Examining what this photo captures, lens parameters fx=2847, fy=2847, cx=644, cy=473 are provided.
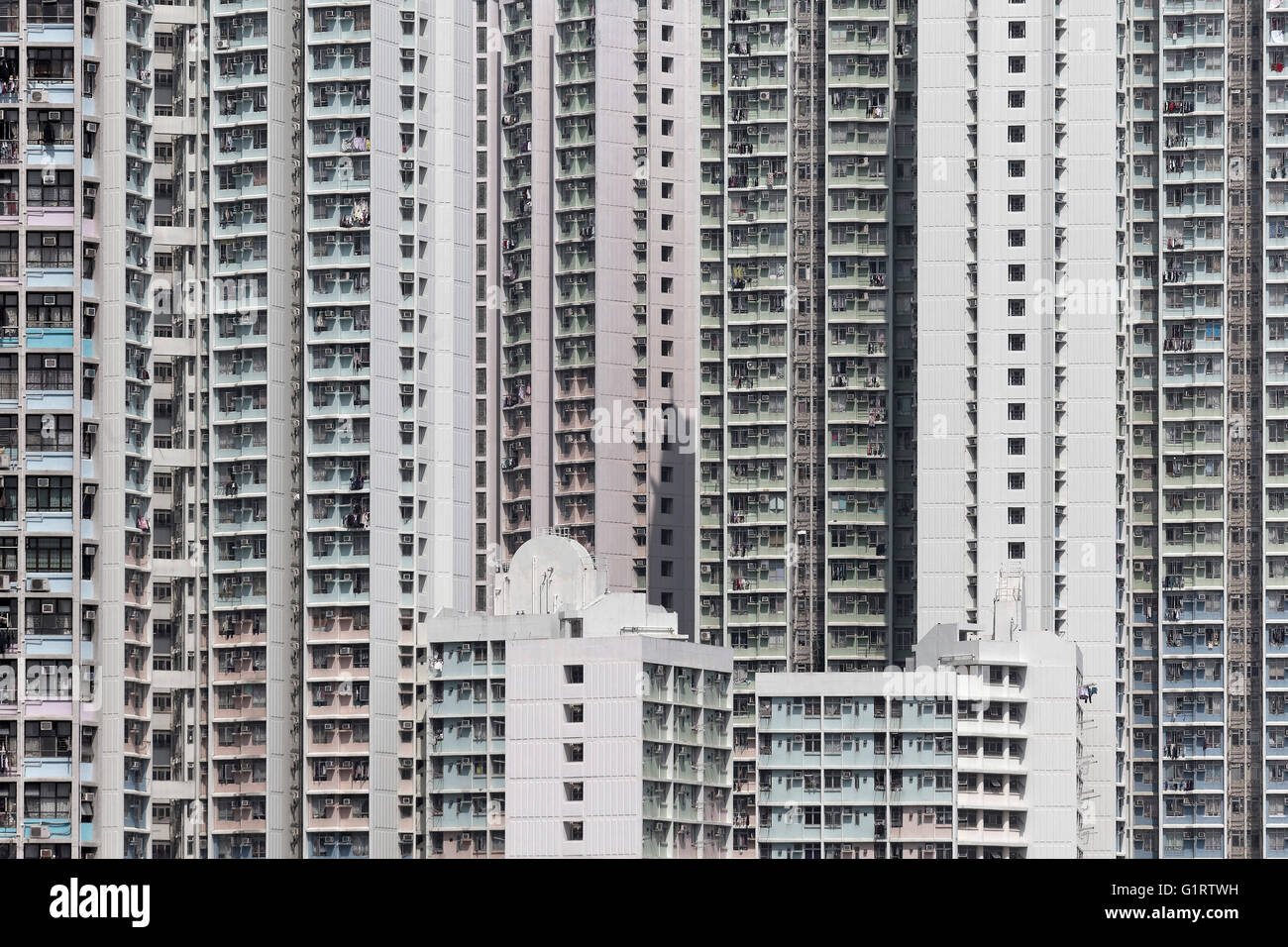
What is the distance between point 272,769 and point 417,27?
33.9 m

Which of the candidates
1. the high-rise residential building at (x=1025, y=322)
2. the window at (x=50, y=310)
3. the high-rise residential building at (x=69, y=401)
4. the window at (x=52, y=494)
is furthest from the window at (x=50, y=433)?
the high-rise residential building at (x=1025, y=322)

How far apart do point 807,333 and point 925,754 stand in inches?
1095

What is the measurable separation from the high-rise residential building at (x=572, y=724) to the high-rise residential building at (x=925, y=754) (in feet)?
8.29

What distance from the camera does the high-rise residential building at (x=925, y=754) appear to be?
368ft

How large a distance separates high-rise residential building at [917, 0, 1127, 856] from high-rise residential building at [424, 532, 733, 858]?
1535 centimetres

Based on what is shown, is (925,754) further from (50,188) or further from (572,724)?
(50,188)

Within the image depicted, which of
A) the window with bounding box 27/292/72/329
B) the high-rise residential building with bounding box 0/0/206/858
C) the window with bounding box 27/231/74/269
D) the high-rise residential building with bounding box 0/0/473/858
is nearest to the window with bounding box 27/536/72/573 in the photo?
the high-rise residential building with bounding box 0/0/206/858

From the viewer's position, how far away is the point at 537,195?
138 meters

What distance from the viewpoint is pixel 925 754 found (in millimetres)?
113562

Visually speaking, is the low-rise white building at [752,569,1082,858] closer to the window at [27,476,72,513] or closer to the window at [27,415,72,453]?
the window at [27,476,72,513]

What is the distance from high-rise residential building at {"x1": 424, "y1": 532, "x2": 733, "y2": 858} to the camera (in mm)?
105812

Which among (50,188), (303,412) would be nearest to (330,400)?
(303,412)

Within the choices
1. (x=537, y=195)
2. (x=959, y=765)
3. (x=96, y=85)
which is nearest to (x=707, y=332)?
(x=537, y=195)
